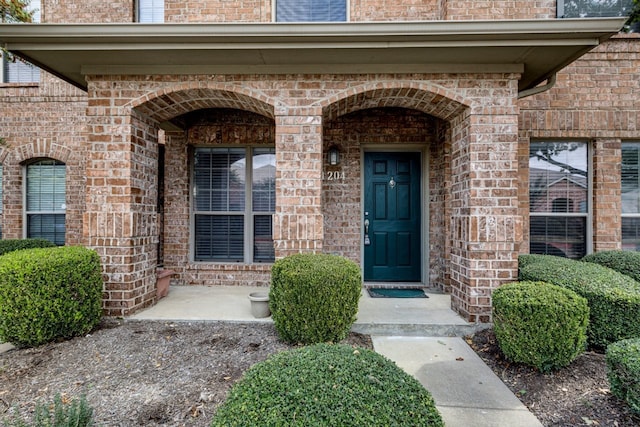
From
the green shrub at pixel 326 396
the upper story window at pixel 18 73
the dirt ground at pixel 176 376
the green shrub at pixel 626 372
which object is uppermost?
the upper story window at pixel 18 73

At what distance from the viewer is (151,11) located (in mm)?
5258

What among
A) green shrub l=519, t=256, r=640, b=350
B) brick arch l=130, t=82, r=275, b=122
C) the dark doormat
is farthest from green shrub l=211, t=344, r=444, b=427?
the dark doormat

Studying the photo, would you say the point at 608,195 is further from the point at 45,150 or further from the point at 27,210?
the point at 27,210

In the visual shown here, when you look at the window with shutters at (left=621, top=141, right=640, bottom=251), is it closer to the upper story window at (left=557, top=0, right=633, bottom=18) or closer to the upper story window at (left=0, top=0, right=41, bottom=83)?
the upper story window at (left=557, top=0, right=633, bottom=18)

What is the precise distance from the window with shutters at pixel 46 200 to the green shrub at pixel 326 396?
6.00 metres

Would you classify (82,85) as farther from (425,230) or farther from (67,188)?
(425,230)

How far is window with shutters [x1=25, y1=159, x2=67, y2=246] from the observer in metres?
5.89

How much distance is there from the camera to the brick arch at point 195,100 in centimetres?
377

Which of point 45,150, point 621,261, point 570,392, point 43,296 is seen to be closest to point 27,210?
point 45,150

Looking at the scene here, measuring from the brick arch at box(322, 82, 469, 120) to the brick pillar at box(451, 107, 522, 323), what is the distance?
0.33 metres

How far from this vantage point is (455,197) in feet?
13.5

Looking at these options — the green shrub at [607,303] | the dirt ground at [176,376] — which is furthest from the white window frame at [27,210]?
the green shrub at [607,303]

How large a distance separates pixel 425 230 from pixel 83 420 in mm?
4576

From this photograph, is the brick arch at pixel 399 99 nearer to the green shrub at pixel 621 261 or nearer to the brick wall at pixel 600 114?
the brick wall at pixel 600 114
